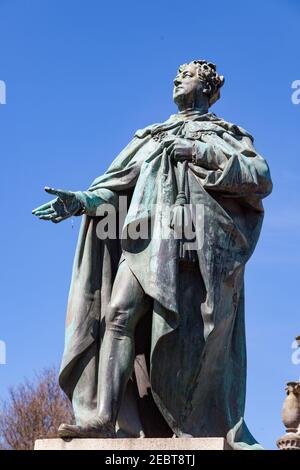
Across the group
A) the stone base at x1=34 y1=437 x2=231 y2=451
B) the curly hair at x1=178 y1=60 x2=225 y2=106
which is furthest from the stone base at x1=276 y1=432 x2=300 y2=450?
the stone base at x1=34 y1=437 x2=231 y2=451

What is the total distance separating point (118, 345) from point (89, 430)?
0.79m

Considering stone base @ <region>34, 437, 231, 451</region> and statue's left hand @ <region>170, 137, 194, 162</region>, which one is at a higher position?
statue's left hand @ <region>170, 137, 194, 162</region>

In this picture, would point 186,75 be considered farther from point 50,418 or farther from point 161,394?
point 50,418

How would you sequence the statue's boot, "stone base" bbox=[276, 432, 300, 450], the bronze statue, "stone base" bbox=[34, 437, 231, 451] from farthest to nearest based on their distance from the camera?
"stone base" bbox=[276, 432, 300, 450] < the bronze statue < the statue's boot < "stone base" bbox=[34, 437, 231, 451]

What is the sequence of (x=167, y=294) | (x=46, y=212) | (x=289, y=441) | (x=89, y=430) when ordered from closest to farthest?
(x=89, y=430), (x=167, y=294), (x=46, y=212), (x=289, y=441)

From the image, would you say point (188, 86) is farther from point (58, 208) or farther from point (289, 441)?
point (289, 441)

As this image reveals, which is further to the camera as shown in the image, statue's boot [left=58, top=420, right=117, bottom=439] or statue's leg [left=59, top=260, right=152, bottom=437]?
statue's leg [left=59, top=260, right=152, bottom=437]

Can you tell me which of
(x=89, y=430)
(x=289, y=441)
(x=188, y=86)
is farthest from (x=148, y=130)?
(x=289, y=441)

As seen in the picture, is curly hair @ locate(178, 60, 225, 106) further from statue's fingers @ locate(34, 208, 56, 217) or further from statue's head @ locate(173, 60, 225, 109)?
statue's fingers @ locate(34, 208, 56, 217)

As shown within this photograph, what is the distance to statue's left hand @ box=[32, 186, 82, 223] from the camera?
1223 cm

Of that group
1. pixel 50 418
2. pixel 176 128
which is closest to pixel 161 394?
pixel 176 128

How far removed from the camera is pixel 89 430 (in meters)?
11.5

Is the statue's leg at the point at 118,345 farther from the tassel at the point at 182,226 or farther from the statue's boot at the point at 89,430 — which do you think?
the tassel at the point at 182,226
